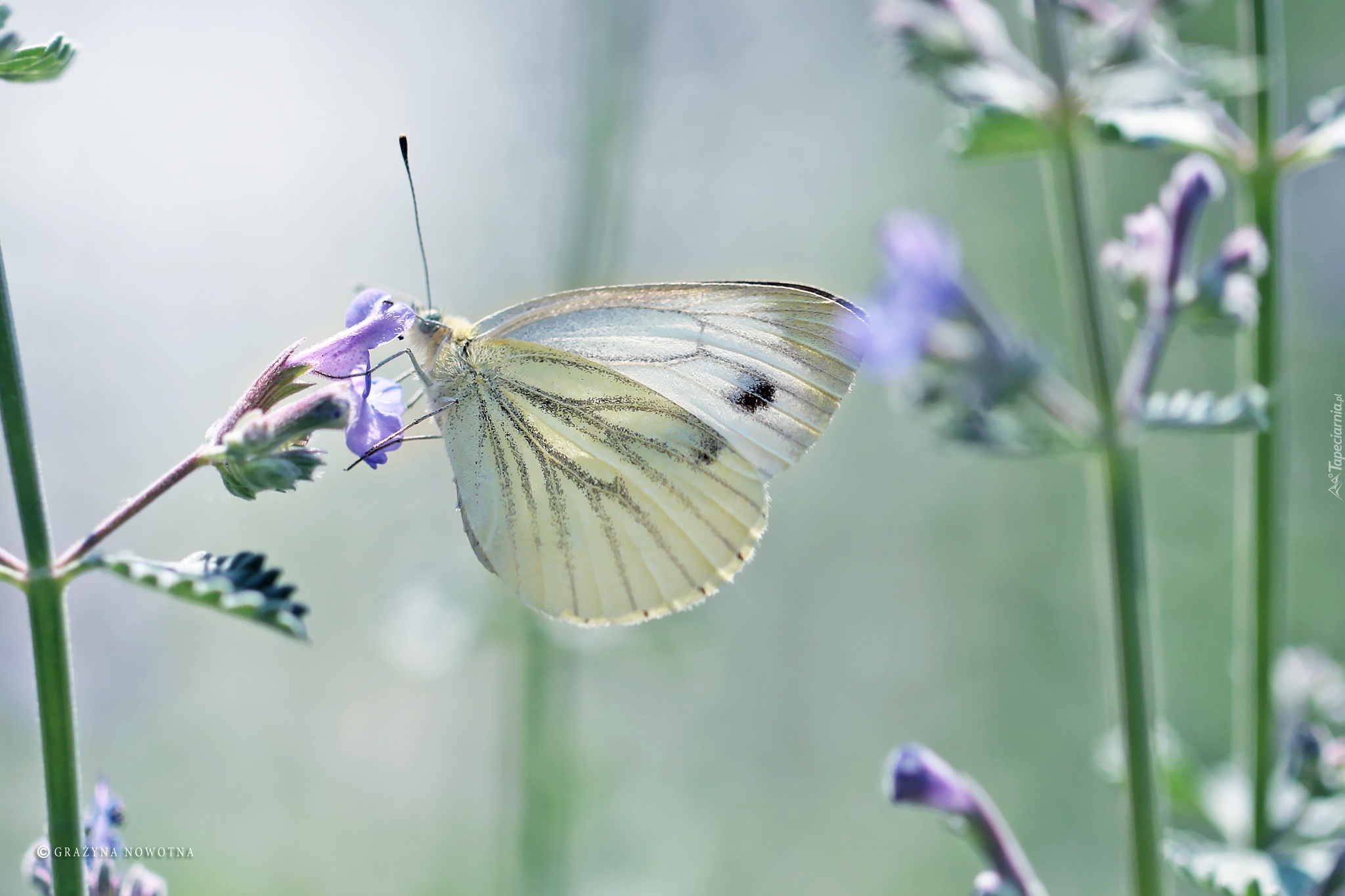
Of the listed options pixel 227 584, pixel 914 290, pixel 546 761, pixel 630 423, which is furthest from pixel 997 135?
pixel 546 761

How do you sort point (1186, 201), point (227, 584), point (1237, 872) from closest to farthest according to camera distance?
point (227, 584)
point (1237, 872)
point (1186, 201)

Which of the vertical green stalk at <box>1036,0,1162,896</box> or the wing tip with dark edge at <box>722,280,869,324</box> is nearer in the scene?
the vertical green stalk at <box>1036,0,1162,896</box>

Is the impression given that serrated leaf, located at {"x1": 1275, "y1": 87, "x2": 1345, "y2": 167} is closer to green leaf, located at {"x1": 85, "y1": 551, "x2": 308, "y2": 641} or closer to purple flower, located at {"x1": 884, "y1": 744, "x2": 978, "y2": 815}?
purple flower, located at {"x1": 884, "y1": 744, "x2": 978, "y2": 815}

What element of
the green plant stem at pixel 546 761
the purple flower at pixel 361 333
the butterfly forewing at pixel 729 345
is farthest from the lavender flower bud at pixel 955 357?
the green plant stem at pixel 546 761

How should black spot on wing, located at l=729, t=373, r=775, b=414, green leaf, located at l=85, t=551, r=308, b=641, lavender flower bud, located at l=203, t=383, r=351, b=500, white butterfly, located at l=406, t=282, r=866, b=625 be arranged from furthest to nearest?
black spot on wing, located at l=729, t=373, r=775, b=414 → white butterfly, located at l=406, t=282, r=866, b=625 → lavender flower bud, located at l=203, t=383, r=351, b=500 → green leaf, located at l=85, t=551, r=308, b=641

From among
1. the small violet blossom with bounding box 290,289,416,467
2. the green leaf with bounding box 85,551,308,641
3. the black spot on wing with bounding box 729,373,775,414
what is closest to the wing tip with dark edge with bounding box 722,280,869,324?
the black spot on wing with bounding box 729,373,775,414

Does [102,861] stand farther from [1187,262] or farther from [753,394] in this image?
[1187,262]
